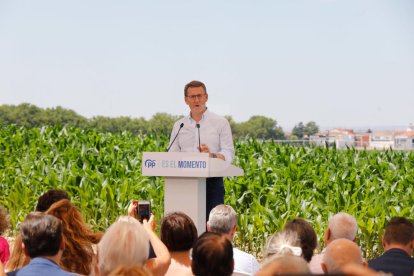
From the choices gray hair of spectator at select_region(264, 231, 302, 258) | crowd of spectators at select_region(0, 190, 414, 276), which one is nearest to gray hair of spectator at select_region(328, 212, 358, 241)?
crowd of spectators at select_region(0, 190, 414, 276)

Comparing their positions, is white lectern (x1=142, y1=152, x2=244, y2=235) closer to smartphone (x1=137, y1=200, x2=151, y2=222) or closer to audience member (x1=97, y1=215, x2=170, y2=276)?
smartphone (x1=137, y1=200, x2=151, y2=222)

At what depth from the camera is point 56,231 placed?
3984mm

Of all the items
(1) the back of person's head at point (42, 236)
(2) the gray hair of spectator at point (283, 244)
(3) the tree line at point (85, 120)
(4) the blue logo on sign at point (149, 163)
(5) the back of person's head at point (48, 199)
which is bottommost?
(2) the gray hair of spectator at point (283, 244)

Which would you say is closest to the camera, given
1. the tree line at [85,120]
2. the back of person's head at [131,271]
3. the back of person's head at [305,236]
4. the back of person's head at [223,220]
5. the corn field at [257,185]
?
the back of person's head at [131,271]

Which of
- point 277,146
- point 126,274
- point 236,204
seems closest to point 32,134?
point 277,146

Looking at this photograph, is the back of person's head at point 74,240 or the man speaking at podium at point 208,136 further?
the man speaking at podium at point 208,136

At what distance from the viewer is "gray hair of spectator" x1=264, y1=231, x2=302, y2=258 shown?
411 cm

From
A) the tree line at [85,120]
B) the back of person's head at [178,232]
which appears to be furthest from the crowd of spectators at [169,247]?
the tree line at [85,120]

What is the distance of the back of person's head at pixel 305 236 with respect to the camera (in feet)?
14.8

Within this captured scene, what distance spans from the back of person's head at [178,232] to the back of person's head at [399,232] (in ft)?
4.26

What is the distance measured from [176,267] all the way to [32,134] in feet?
46.8

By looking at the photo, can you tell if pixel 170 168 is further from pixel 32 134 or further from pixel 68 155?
pixel 32 134

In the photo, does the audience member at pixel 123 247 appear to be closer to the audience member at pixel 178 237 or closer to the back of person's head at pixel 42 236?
the back of person's head at pixel 42 236

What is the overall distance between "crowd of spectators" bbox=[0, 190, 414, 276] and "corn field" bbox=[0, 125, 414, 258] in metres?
4.96
